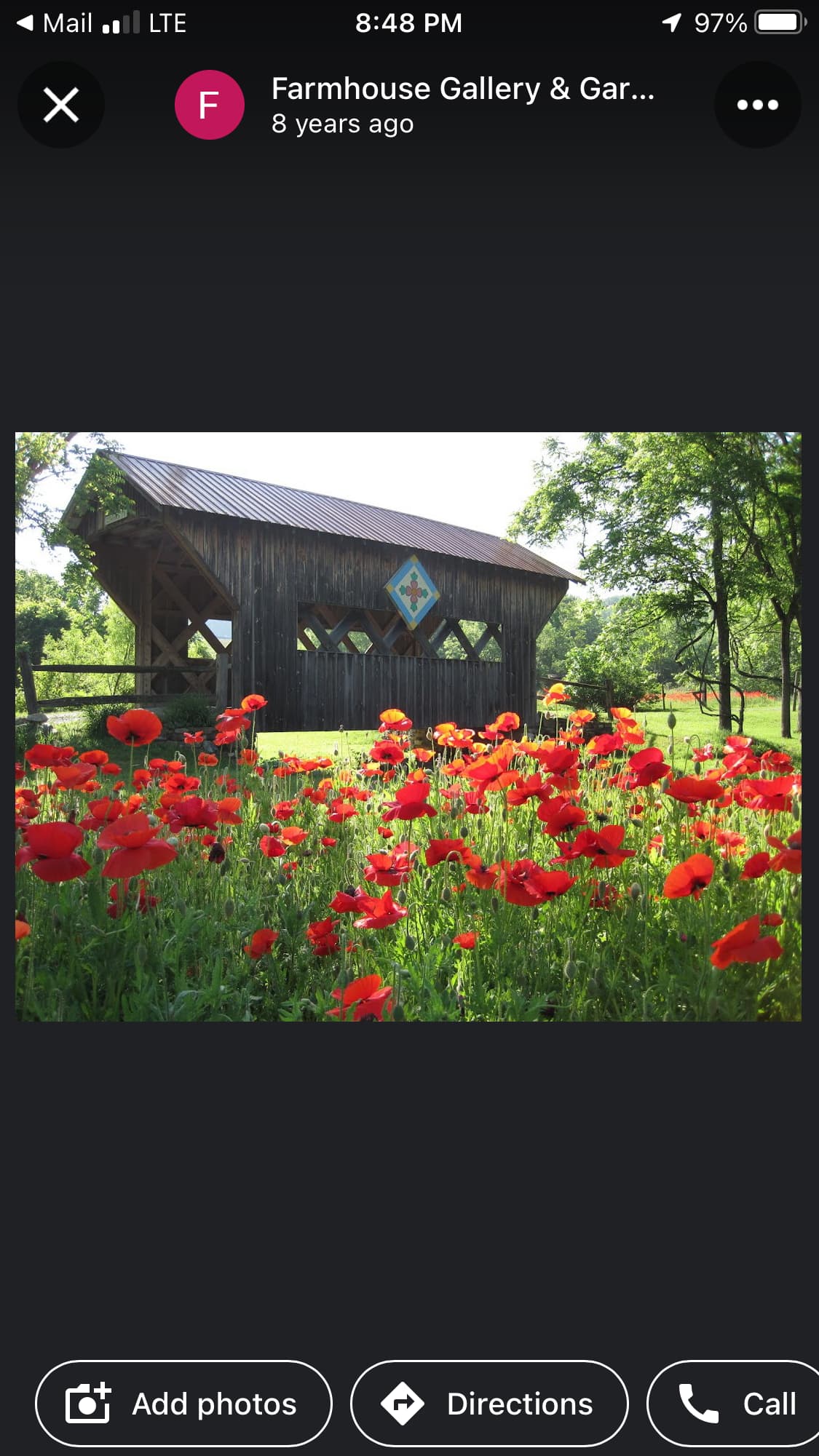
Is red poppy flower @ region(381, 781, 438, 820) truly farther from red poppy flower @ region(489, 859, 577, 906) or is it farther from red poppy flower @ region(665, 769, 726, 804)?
red poppy flower @ region(665, 769, 726, 804)

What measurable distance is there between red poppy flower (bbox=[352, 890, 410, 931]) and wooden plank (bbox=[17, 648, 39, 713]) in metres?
0.75

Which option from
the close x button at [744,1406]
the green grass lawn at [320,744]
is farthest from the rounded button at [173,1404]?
the green grass lawn at [320,744]

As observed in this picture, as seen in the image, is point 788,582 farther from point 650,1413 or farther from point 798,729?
point 650,1413

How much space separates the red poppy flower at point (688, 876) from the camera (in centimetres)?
142

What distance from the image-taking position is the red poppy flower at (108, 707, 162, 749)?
196 cm

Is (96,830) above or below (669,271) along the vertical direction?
below

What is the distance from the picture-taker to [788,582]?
4.23 ft

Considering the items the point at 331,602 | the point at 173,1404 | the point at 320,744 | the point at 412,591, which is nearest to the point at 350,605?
the point at 331,602

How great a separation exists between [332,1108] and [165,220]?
50.5 inches

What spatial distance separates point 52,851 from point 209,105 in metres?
1.27

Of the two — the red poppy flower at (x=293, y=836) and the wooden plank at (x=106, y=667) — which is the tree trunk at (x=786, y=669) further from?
the wooden plank at (x=106, y=667)

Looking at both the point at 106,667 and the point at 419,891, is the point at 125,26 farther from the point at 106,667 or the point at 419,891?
the point at 419,891

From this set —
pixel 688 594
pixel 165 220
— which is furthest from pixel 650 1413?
pixel 165 220

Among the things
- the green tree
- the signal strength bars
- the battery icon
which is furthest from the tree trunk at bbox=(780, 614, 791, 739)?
the signal strength bars
